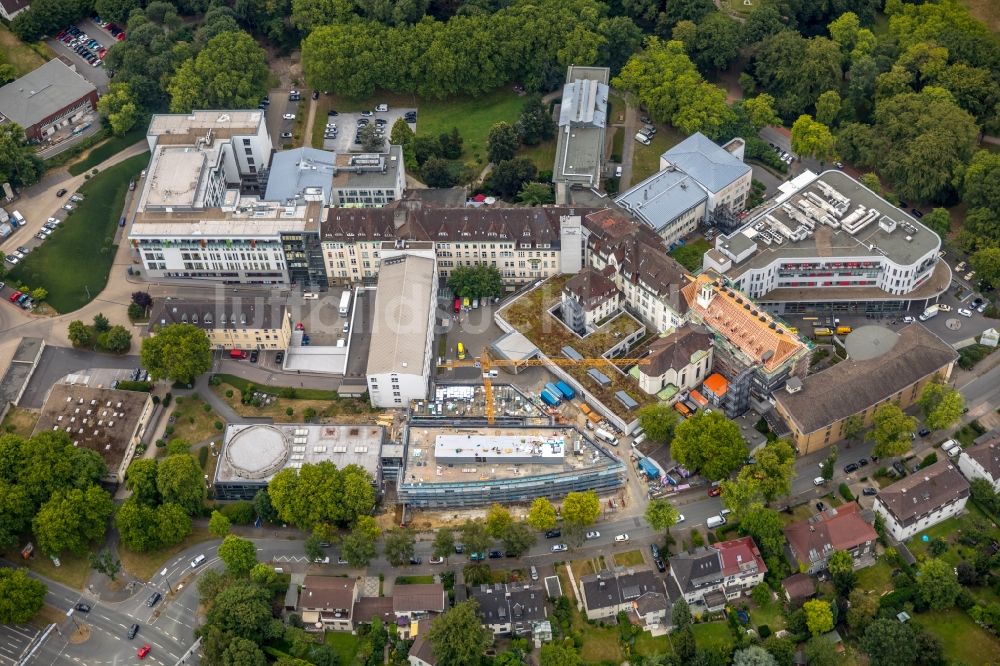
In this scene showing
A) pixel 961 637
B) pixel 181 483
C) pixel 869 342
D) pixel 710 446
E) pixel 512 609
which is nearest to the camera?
pixel 961 637

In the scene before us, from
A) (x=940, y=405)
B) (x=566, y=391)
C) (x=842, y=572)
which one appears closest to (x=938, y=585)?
(x=842, y=572)

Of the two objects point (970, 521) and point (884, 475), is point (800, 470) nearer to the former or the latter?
point (884, 475)

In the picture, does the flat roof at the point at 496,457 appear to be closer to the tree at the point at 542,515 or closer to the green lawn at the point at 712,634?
the tree at the point at 542,515

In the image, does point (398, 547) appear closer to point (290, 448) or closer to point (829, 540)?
point (290, 448)

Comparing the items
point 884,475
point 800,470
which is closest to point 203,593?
point 800,470

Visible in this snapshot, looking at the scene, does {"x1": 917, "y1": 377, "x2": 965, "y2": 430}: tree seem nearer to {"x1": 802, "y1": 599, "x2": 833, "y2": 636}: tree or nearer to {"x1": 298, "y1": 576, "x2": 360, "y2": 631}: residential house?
{"x1": 802, "y1": 599, "x2": 833, "y2": 636}: tree

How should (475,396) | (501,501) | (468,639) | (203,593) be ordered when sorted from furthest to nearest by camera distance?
(475,396) < (501,501) < (203,593) < (468,639)
